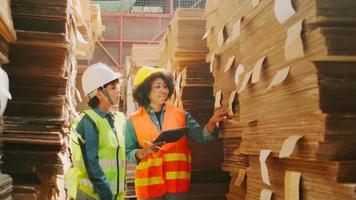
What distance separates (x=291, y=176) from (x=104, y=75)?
2.25 meters

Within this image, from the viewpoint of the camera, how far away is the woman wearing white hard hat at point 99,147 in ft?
12.1

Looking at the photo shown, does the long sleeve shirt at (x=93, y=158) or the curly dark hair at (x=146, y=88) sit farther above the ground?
the curly dark hair at (x=146, y=88)

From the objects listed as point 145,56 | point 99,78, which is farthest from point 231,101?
point 145,56

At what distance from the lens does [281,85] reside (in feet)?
→ 7.55

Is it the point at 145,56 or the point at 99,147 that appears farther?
A: the point at 145,56

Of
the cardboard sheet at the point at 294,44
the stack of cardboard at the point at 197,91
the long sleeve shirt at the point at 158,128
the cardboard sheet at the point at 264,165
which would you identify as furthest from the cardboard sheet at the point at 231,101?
the cardboard sheet at the point at 294,44

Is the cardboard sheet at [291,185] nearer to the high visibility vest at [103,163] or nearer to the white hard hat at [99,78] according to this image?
the high visibility vest at [103,163]

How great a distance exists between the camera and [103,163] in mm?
3826

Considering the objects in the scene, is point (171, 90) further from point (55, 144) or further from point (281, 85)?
point (281, 85)

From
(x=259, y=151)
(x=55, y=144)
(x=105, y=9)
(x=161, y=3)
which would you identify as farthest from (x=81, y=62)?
(x=259, y=151)

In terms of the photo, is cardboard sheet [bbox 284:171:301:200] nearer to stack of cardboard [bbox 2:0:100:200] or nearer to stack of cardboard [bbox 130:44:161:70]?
stack of cardboard [bbox 2:0:100:200]

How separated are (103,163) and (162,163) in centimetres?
50

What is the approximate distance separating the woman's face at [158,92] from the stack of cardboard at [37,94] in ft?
2.94

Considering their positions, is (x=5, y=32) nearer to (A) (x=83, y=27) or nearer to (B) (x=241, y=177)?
(B) (x=241, y=177)
